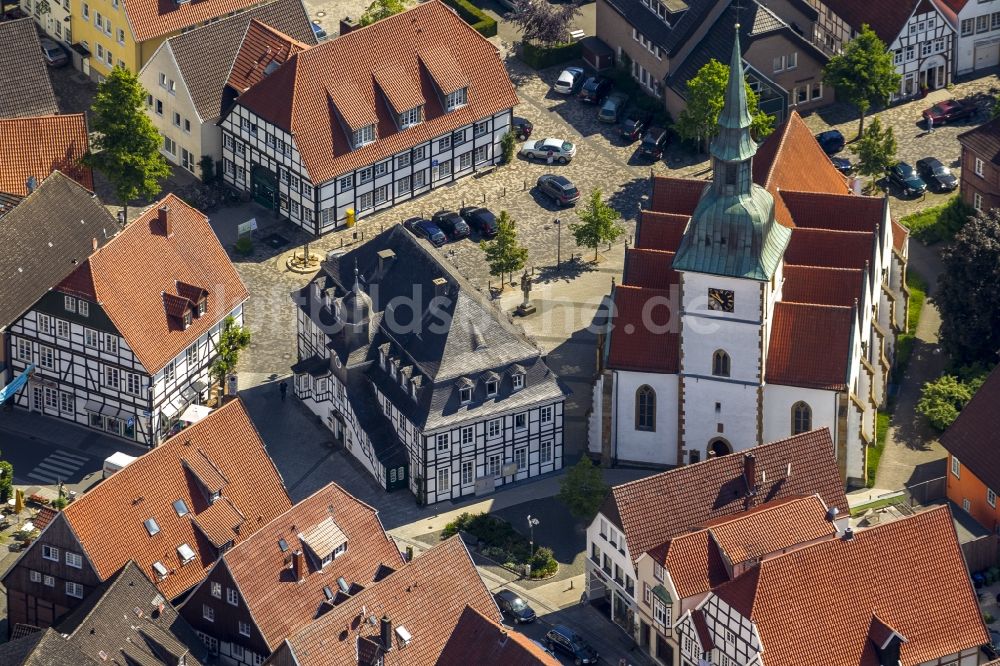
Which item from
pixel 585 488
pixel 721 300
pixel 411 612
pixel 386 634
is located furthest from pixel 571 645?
pixel 721 300

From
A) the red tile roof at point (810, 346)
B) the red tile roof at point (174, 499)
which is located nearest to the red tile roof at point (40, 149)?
the red tile roof at point (174, 499)

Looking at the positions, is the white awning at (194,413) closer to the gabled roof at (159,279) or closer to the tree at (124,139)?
the gabled roof at (159,279)

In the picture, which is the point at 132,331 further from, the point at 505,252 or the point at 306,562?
the point at 505,252

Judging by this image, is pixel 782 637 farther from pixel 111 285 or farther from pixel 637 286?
pixel 111 285

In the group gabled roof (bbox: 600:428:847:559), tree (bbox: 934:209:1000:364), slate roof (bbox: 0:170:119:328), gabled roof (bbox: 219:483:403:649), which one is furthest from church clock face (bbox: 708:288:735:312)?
slate roof (bbox: 0:170:119:328)

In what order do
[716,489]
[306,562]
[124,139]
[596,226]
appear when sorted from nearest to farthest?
[306,562] → [716,489] → [596,226] → [124,139]

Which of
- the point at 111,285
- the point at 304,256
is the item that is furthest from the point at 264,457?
the point at 304,256

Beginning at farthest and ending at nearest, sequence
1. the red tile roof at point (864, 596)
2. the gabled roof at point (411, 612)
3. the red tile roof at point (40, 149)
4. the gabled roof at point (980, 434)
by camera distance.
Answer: the red tile roof at point (40, 149) → the gabled roof at point (980, 434) → the red tile roof at point (864, 596) → the gabled roof at point (411, 612)
